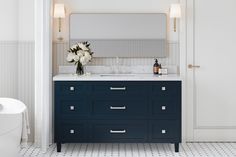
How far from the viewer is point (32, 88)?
5.27 metres

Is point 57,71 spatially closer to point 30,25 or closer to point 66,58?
point 66,58

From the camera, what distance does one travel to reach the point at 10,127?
13.0 ft

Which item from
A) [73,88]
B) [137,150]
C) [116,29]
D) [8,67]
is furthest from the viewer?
[116,29]

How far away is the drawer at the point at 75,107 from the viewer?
4.86m

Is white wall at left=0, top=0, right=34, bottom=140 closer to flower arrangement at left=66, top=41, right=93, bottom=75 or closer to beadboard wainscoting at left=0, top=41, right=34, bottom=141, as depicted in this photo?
beadboard wainscoting at left=0, top=41, right=34, bottom=141

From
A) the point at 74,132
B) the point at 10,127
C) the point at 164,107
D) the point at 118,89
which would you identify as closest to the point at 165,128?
the point at 164,107

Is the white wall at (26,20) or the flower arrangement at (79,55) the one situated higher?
the white wall at (26,20)

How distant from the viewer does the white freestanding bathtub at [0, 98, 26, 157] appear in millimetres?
3844

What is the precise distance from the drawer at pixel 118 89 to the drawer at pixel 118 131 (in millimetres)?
332

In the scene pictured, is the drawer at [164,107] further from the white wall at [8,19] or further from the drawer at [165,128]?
the white wall at [8,19]

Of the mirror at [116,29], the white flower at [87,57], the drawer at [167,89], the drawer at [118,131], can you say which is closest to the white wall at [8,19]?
the mirror at [116,29]

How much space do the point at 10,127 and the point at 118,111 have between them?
1363 millimetres

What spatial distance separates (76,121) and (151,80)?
38.9 inches

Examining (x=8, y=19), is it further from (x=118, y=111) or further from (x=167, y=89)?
(x=167, y=89)
